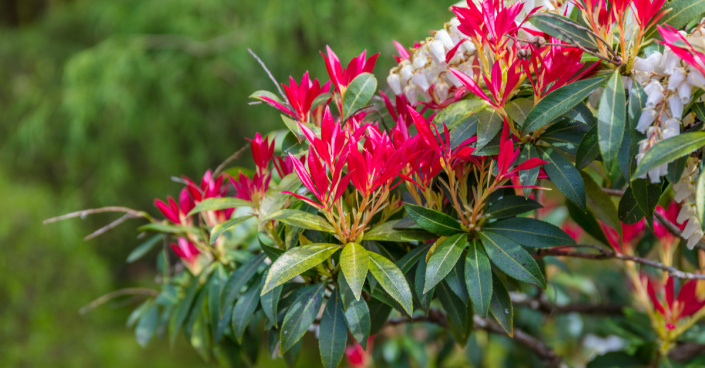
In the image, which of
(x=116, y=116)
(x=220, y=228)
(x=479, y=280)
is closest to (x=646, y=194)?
(x=479, y=280)

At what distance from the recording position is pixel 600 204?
62 cm

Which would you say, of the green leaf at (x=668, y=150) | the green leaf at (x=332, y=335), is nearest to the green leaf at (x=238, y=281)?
the green leaf at (x=332, y=335)

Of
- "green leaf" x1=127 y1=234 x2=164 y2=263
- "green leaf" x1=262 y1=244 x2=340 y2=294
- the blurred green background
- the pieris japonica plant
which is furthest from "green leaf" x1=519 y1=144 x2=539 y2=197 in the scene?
the blurred green background

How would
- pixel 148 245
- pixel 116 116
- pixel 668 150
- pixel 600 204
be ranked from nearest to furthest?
pixel 668 150 < pixel 600 204 < pixel 148 245 < pixel 116 116

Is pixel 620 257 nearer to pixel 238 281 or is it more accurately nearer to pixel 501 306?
pixel 501 306

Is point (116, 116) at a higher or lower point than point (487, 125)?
lower

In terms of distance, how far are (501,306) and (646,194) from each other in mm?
182

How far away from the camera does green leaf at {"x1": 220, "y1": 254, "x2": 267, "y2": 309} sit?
655mm

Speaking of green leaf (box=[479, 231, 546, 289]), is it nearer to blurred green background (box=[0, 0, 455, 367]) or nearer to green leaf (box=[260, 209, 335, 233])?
green leaf (box=[260, 209, 335, 233])

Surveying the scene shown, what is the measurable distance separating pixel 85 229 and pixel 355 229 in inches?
161

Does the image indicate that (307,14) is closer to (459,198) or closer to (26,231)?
(26,231)

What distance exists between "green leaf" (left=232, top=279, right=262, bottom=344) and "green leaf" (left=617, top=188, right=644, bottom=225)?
42 cm

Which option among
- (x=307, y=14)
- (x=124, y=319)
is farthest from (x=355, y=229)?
(x=124, y=319)

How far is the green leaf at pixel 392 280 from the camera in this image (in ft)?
1.65
